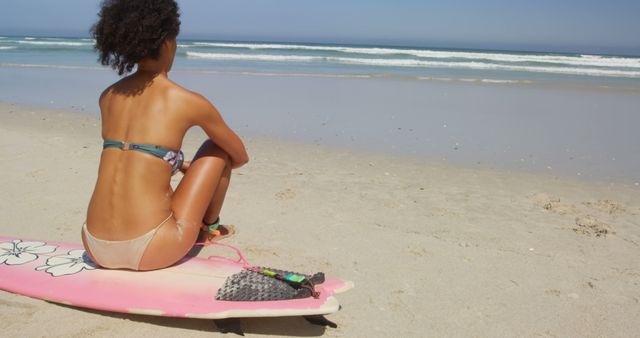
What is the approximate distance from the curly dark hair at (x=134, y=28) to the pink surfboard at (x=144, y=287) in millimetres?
1144

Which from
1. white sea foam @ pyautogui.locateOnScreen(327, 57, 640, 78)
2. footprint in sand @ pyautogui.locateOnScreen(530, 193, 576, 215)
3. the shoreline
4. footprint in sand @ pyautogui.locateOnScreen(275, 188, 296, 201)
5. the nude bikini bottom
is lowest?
footprint in sand @ pyautogui.locateOnScreen(275, 188, 296, 201)

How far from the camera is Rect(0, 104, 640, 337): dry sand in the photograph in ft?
9.58

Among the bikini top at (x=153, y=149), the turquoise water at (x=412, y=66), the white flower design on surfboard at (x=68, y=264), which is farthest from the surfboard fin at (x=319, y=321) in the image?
the turquoise water at (x=412, y=66)

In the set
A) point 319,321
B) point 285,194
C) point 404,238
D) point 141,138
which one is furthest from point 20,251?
point 404,238

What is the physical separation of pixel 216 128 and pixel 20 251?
1.52 metres

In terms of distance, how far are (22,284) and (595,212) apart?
451cm

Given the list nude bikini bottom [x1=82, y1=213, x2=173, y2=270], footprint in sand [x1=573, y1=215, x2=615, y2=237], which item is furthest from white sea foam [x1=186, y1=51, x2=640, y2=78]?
nude bikini bottom [x1=82, y1=213, x2=173, y2=270]

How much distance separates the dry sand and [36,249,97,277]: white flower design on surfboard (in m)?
0.21

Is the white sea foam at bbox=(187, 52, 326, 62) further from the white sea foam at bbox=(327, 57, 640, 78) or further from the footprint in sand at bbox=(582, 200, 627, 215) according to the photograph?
the footprint in sand at bbox=(582, 200, 627, 215)

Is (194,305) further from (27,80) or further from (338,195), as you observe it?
(27,80)

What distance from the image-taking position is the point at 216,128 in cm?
296

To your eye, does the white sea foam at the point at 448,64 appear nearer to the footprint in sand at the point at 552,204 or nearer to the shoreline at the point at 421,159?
the shoreline at the point at 421,159

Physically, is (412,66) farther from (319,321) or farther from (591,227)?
(319,321)

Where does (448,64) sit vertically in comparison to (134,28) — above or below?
below
